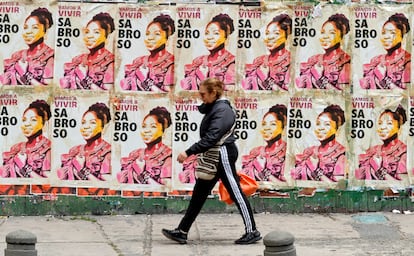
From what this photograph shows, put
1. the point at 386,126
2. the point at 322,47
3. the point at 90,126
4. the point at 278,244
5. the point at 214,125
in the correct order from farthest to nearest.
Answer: the point at 386,126, the point at 322,47, the point at 90,126, the point at 214,125, the point at 278,244

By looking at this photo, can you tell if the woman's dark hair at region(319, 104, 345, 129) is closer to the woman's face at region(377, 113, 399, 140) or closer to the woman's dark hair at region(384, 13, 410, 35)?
the woman's face at region(377, 113, 399, 140)

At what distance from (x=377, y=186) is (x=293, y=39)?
189 cm

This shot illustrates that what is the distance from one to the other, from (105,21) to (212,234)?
261 cm

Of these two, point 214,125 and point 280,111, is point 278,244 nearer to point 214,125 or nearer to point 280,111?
point 214,125

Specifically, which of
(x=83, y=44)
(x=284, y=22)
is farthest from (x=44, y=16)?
(x=284, y=22)

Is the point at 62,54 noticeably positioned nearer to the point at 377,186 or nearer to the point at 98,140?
the point at 98,140

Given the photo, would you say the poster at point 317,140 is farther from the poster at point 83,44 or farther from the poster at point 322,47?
the poster at point 83,44

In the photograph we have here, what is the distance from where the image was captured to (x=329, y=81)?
1142 centimetres

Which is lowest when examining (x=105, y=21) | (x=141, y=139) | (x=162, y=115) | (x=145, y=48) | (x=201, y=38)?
(x=141, y=139)

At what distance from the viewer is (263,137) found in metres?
11.4

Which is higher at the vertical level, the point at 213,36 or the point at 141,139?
the point at 213,36

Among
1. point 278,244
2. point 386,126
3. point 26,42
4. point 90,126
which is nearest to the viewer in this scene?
point 278,244

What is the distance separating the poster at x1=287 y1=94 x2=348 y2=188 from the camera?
11414 mm

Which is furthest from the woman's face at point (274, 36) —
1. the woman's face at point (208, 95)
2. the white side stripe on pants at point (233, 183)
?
the white side stripe on pants at point (233, 183)
